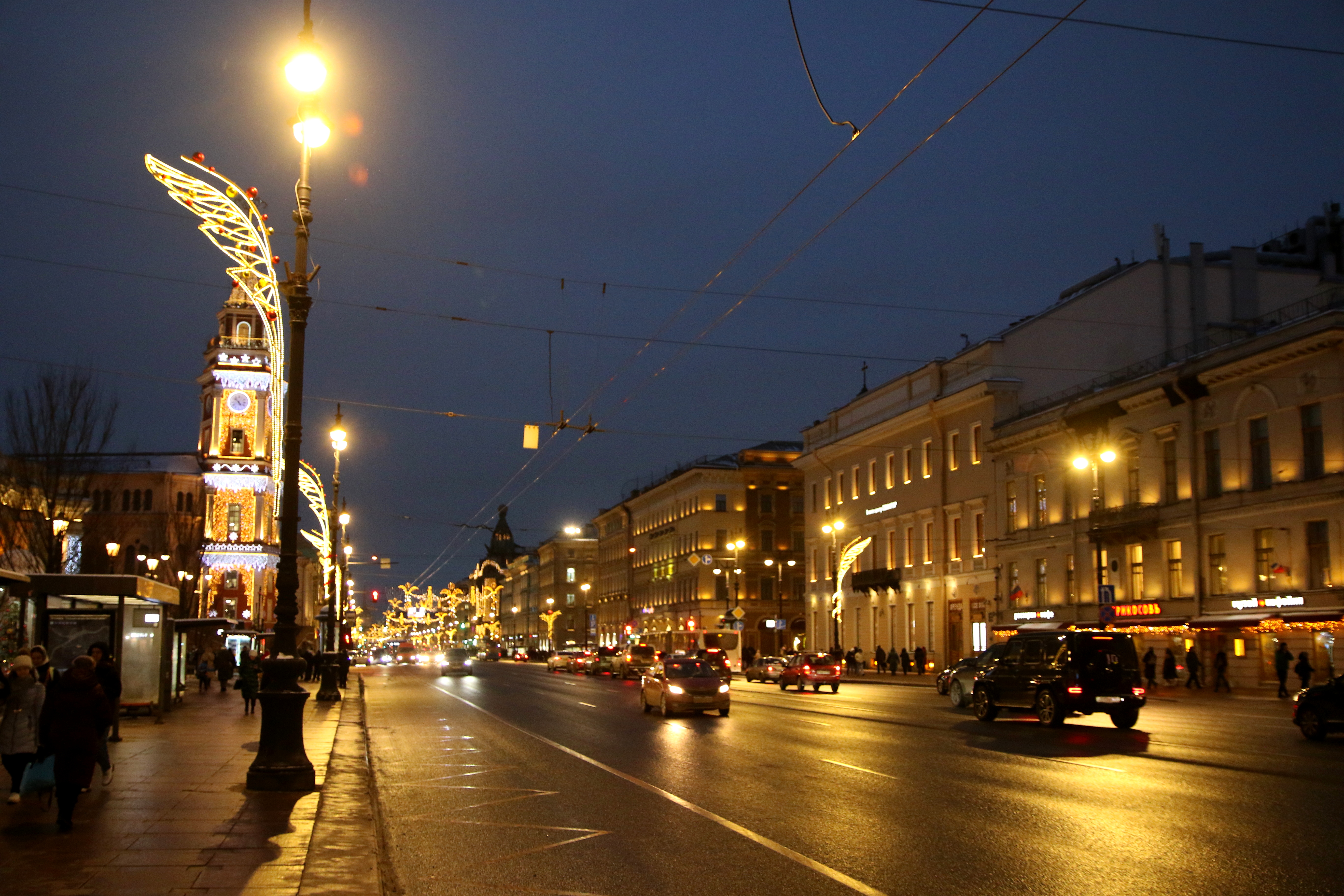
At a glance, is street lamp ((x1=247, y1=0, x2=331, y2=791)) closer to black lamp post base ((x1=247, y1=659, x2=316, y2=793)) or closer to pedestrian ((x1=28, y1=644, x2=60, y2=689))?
black lamp post base ((x1=247, y1=659, x2=316, y2=793))

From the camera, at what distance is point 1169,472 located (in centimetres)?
4525

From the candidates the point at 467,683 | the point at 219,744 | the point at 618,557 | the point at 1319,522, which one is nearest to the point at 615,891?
the point at 219,744

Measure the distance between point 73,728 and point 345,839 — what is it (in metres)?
2.65

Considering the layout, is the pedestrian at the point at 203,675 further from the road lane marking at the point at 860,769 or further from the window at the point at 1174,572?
the window at the point at 1174,572

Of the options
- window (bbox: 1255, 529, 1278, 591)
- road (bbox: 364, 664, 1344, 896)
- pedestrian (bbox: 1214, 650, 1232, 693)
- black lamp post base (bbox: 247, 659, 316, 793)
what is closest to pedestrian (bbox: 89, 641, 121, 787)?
black lamp post base (bbox: 247, 659, 316, 793)

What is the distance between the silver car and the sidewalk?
16889 mm

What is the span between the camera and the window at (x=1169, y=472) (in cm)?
4478

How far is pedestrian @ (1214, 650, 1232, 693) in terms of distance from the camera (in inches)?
1545

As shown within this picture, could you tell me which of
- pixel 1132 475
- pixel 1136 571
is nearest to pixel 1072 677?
pixel 1136 571

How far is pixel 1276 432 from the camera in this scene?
39.7m

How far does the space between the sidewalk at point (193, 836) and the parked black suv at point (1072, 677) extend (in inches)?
541

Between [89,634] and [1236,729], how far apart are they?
21.4 m

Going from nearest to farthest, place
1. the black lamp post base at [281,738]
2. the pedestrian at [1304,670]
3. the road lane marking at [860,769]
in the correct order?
the black lamp post base at [281,738]
the road lane marking at [860,769]
the pedestrian at [1304,670]

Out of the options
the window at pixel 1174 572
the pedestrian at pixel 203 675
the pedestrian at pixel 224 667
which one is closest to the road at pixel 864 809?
the pedestrian at pixel 224 667
